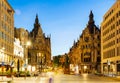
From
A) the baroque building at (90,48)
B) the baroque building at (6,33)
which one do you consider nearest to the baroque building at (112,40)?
the baroque building at (90,48)

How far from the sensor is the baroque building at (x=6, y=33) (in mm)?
93188

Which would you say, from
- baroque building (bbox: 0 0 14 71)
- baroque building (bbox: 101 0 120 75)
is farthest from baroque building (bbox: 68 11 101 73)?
baroque building (bbox: 0 0 14 71)

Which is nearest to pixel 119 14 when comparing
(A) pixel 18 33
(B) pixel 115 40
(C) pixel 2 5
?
(B) pixel 115 40

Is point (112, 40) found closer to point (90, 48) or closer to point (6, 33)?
point (6, 33)

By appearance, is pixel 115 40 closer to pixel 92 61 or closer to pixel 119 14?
pixel 119 14

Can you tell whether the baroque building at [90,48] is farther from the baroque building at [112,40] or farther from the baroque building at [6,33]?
the baroque building at [6,33]

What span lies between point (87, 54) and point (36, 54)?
41.2 meters

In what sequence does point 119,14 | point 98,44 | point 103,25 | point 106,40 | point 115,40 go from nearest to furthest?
point 119,14, point 115,40, point 106,40, point 103,25, point 98,44

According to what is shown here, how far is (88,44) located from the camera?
15700 cm

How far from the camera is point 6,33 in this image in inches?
4003

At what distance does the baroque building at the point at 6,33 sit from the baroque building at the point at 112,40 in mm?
32555

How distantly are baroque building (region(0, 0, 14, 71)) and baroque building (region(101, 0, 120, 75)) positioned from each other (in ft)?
107

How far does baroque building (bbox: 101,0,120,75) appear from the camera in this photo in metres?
105

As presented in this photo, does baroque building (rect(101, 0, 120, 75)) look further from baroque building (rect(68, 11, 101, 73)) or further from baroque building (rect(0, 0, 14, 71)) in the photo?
baroque building (rect(0, 0, 14, 71))
